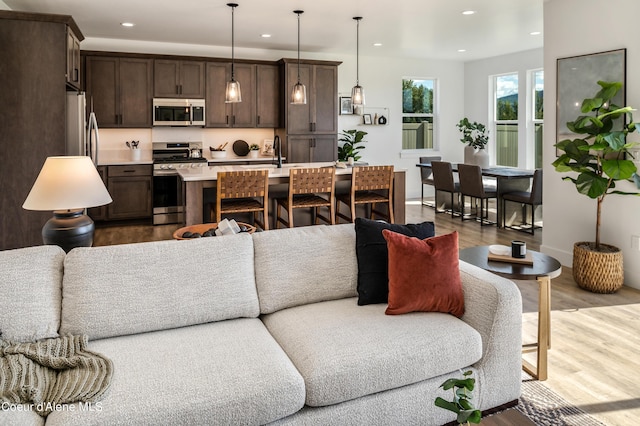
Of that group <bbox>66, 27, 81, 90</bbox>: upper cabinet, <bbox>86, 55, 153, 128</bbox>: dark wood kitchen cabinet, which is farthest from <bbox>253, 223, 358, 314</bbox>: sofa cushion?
<bbox>86, 55, 153, 128</bbox>: dark wood kitchen cabinet

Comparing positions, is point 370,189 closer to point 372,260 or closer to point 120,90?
point 372,260

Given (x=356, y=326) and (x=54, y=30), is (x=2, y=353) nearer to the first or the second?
(x=356, y=326)

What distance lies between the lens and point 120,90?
22.8ft

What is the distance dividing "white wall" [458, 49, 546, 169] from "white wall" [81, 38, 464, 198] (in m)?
0.22

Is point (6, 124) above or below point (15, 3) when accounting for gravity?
below

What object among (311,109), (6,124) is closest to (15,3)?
(6,124)

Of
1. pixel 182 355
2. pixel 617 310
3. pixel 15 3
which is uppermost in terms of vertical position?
pixel 15 3

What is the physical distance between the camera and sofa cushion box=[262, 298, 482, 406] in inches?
73.6

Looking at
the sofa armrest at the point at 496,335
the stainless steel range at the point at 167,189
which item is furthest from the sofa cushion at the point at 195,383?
the stainless steel range at the point at 167,189

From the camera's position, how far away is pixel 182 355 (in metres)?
1.93

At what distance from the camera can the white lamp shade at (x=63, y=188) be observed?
8.29 ft

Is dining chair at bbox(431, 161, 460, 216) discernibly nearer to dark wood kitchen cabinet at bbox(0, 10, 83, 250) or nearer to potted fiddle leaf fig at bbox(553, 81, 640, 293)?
potted fiddle leaf fig at bbox(553, 81, 640, 293)

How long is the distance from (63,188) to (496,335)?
2186mm

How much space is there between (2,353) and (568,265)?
452 cm
